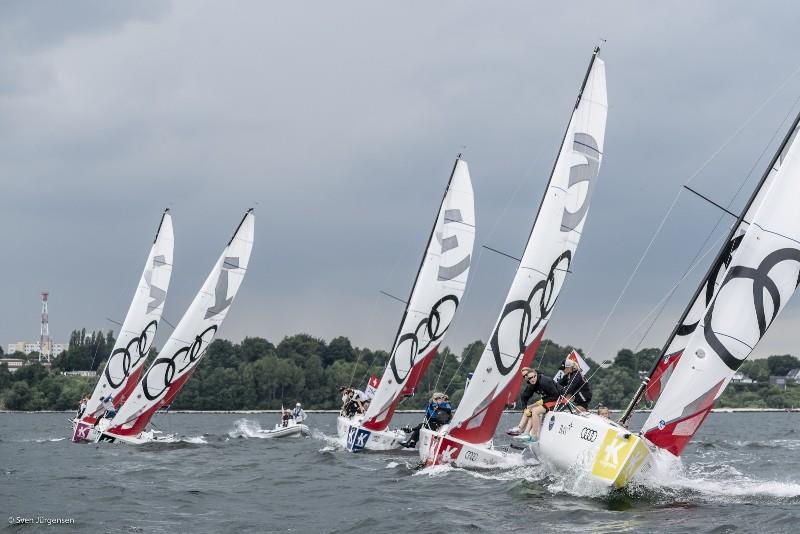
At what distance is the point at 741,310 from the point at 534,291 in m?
7.23

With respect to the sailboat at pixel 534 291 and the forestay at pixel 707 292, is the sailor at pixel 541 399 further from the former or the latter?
the sailboat at pixel 534 291

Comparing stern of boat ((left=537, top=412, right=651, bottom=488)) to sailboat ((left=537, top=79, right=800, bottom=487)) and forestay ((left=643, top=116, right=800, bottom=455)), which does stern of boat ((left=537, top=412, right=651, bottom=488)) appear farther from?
forestay ((left=643, top=116, right=800, bottom=455))

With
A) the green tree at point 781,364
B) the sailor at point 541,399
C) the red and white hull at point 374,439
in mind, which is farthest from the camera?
the green tree at point 781,364

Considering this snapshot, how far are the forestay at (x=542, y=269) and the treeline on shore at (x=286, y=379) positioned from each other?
5776 centimetres

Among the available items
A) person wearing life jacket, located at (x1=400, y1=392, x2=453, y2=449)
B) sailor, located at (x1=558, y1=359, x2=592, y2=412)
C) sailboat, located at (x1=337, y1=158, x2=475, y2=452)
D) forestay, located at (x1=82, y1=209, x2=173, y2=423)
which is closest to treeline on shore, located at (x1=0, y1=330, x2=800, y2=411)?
forestay, located at (x1=82, y1=209, x2=173, y2=423)

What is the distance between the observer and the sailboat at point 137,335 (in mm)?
34656

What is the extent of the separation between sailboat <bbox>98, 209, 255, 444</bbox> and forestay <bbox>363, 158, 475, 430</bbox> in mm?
7435

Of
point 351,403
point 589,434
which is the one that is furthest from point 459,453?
point 351,403

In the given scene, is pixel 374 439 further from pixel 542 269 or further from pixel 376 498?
pixel 376 498

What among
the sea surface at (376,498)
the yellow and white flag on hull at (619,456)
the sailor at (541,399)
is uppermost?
the sailor at (541,399)

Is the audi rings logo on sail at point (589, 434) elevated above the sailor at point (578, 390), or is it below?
below

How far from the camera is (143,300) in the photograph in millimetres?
36594

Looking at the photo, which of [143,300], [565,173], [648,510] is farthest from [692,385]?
[143,300]

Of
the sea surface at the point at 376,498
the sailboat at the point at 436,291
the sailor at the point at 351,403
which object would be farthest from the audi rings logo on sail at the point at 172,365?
the sea surface at the point at 376,498
